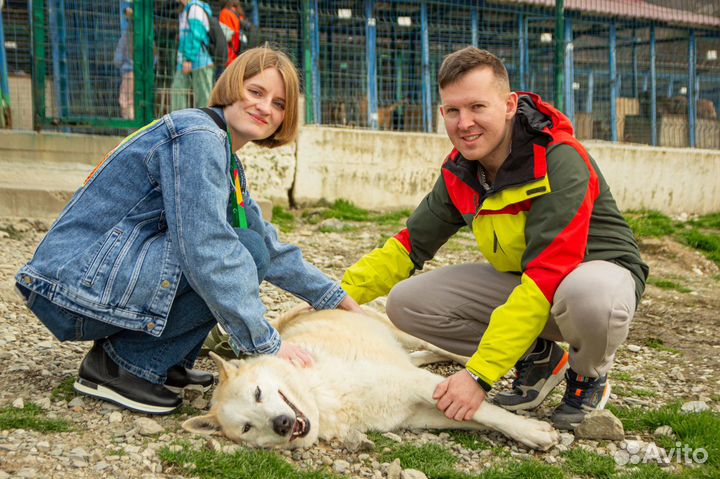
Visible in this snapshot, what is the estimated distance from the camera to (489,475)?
2660 mm

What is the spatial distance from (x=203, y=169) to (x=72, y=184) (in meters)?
4.76

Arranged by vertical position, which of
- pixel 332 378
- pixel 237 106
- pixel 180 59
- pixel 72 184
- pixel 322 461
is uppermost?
pixel 180 59

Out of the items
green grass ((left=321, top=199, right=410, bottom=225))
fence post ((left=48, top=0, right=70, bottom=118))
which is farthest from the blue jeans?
fence post ((left=48, top=0, right=70, bottom=118))

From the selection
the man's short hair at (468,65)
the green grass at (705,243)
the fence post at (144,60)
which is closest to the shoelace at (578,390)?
the man's short hair at (468,65)

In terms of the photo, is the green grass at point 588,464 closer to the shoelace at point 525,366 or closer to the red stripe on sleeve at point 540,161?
the shoelace at point 525,366

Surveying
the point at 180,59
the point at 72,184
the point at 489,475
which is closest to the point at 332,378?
the point at 489,475

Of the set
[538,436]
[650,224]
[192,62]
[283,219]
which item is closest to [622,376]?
[538,436]

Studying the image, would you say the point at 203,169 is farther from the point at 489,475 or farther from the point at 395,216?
the point at 395,216

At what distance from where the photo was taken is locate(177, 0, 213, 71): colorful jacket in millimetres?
7691

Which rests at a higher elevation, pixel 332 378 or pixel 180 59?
pixel 180 59

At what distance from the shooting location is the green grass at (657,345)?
4.44 metres

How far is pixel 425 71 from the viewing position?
957cm

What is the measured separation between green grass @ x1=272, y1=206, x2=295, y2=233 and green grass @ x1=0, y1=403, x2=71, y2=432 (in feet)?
15.3

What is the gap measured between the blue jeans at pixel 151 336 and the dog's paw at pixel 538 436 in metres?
1.30
